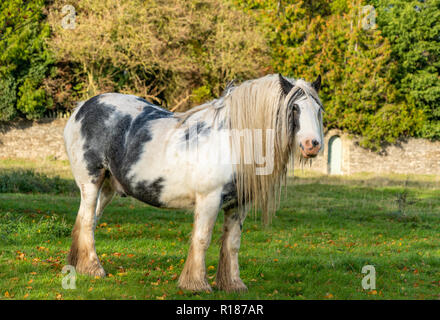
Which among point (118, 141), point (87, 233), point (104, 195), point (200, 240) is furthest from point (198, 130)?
point (87, 233)

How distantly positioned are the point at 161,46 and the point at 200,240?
21297 mm

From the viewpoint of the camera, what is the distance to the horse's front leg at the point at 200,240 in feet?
16.4

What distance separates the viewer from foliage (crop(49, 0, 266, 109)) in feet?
79.9

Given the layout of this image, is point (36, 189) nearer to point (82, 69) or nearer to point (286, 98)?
point (286, 98)

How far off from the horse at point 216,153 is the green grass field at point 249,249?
603mm

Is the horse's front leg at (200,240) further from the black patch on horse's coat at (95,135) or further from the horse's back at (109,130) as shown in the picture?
the black patch on horse's coat at (95,135)

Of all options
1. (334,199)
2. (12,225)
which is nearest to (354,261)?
(12,225)

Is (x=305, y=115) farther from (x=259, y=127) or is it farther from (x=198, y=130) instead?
(x=198, y=130)

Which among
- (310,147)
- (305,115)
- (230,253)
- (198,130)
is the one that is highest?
(305,115)

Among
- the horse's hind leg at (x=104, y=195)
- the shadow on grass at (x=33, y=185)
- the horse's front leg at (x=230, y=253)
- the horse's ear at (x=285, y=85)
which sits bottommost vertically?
the shadow on grass at (x=33, y=185)

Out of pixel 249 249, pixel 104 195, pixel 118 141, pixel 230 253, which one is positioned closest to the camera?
pixel 230 253

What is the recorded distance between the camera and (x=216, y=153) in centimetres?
504

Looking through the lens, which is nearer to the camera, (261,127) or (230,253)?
(261,127)

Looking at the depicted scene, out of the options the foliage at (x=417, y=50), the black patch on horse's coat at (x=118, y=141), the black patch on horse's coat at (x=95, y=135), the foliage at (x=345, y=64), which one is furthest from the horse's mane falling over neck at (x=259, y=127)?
the foliage at (x=417, y=50)
